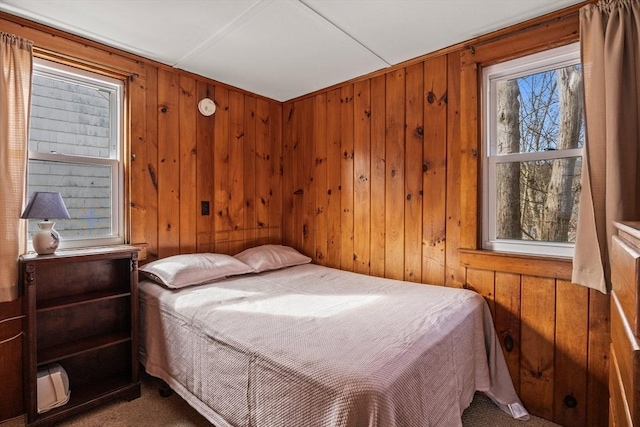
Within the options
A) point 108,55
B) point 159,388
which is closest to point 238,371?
point 159,388

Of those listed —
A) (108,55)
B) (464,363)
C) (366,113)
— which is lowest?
(464,363)

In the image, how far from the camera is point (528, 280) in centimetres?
192

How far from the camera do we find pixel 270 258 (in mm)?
2771

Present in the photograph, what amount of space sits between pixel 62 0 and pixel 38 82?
2.07ft

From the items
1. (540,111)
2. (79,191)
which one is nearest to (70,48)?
(79,191)

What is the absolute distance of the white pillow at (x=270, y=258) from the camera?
2691mm

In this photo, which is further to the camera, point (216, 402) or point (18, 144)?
point (18, 144)

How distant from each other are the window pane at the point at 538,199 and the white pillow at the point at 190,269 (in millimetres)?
1924

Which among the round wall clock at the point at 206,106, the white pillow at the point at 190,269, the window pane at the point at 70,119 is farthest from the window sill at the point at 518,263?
the window pane at the point at 70,119

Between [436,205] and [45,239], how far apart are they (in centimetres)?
243

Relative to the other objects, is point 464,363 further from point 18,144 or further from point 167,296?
point 18,144

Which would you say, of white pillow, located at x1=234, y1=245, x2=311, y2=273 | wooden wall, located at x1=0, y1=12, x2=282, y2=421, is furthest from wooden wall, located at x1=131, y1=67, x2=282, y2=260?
white pillow, located at x1=234, y1=245, x2=311, y2=273

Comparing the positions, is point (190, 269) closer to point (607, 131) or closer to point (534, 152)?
point (534, 152)

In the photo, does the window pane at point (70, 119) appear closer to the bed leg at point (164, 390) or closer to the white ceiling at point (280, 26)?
the white ceiling at point (280, 26)
